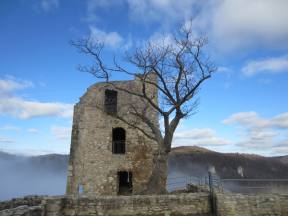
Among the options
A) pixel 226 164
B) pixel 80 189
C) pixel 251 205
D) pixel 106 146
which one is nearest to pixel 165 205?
pixel 251 205

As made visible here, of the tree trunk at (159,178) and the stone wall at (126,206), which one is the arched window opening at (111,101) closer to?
the tree trunk at (159,178)

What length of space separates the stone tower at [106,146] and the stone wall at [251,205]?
6.56m

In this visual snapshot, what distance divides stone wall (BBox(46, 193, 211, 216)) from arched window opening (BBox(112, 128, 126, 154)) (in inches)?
308

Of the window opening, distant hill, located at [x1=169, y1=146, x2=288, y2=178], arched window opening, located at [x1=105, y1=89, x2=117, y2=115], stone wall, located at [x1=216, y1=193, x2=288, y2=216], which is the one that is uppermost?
arched window opening, located at [x1=105, y1=89, x2=117, y2=115]

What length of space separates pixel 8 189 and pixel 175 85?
71875 mm

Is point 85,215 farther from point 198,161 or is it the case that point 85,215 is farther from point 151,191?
point 198,161

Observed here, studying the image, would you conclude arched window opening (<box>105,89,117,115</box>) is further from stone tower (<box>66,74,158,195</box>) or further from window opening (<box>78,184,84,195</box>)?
window opening (<box>78,184,84,195</box>)

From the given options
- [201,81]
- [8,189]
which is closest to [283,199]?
[201,81]

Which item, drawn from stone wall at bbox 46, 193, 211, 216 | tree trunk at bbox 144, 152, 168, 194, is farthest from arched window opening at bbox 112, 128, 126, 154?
stone wall at bbox 46, 193, 211, 216

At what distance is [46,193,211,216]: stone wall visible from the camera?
10.3 meters

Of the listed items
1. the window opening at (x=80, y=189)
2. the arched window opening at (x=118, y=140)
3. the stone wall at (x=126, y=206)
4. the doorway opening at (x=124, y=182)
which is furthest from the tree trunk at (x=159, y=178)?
the doorway opening at (x=124, y=182)

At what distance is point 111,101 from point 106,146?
3.18 m

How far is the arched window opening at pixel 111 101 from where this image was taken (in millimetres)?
18942

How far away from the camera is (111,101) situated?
63.4 ft
